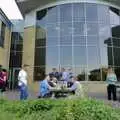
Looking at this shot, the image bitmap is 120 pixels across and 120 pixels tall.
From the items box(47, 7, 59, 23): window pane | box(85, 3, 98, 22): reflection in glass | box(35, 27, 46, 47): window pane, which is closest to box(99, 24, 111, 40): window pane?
box(85, 3, 98, 22): reflection in glass

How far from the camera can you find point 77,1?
22984 mm

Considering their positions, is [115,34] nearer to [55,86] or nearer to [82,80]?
[82,80]

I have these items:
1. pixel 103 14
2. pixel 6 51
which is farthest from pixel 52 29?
pixel 6 51

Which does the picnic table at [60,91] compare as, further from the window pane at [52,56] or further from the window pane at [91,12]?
the window pane at [91,12]

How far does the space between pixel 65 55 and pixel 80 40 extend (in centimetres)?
155

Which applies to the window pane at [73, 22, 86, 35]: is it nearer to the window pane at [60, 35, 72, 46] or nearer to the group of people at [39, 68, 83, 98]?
the window pane at [60, 35, 72, 46]

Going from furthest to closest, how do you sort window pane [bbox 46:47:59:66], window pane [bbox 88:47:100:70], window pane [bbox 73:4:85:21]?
window pane [bbox 73:4:85:21] → window pane [bbox 46:47:59:66] → window pane [bbox 88:47:100:70]

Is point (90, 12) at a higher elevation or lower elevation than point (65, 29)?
higher

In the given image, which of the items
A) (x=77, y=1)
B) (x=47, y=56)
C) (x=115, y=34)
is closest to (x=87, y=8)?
(x=77, y=1)

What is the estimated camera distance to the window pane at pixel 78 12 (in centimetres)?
2258

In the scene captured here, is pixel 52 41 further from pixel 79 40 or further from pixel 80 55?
pixel 80 55

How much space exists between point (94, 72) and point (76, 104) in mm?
15767

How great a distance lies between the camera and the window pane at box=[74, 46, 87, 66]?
70.4 ft

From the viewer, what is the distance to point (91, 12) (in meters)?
22.8
